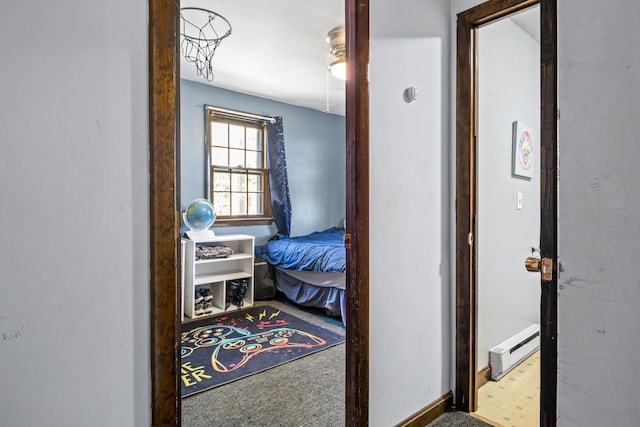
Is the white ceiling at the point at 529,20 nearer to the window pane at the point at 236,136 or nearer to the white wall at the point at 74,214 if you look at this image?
the white wall at the point at 74,214

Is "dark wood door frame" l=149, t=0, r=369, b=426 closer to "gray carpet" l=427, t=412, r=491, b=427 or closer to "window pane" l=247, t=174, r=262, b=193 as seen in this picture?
"gray carpet" l=427, t=412, r=491, b=427

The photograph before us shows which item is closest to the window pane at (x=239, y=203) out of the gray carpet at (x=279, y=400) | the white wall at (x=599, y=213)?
the gray carpet at (x=279, y=400)

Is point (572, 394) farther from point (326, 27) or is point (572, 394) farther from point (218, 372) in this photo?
point (326, 27)

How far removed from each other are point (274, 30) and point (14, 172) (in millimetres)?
2576

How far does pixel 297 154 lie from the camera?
5.08 meters

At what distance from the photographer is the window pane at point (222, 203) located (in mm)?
4340

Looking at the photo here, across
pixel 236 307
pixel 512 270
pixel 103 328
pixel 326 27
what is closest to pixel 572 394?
pixel 103 328

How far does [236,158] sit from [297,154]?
96 cm

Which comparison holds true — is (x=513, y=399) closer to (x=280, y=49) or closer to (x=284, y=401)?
(x=284, y=401)

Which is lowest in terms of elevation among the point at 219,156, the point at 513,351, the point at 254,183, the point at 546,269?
the point at 513,351

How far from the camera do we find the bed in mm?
3471

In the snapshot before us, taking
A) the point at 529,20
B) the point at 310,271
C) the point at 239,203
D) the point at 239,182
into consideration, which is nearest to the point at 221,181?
the point at 239,182

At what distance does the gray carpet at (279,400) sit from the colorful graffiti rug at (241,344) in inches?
3.9

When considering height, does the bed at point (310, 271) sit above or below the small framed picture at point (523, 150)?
below
